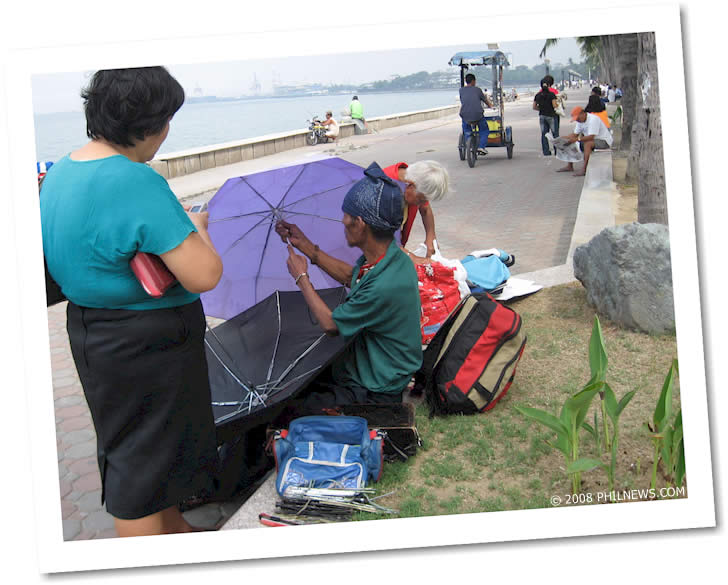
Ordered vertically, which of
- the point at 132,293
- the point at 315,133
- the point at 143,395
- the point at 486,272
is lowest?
the point at 143,395

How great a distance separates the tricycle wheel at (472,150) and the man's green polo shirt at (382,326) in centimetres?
1047

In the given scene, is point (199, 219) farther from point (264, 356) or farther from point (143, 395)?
point (264, 356)

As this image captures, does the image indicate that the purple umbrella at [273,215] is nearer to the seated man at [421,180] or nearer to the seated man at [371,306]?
the seated man at [371,306]

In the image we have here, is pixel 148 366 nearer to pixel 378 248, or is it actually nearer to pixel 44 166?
pixel 378 248

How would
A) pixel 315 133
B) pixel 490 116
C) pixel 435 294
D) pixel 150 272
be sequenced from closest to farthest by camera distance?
1. pixel 150 272
2. pixel 435 294
3. pixel 490 116
4. pixel 315 133

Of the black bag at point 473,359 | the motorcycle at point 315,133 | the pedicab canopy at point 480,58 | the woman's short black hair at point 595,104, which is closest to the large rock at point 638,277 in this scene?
the black bag at point 473,359

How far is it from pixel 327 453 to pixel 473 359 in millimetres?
966

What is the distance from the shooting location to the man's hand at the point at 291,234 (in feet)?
11.4

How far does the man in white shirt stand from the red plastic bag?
8.11 m

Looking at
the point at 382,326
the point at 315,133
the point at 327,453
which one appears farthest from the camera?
the point at 315,133

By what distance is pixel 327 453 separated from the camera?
2.94 m

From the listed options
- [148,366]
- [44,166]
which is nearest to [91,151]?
[148,366]

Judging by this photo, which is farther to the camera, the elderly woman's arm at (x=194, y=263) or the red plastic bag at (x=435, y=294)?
the red plastic bag at (x=435, y=294)

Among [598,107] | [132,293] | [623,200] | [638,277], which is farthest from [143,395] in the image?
[598,107]
